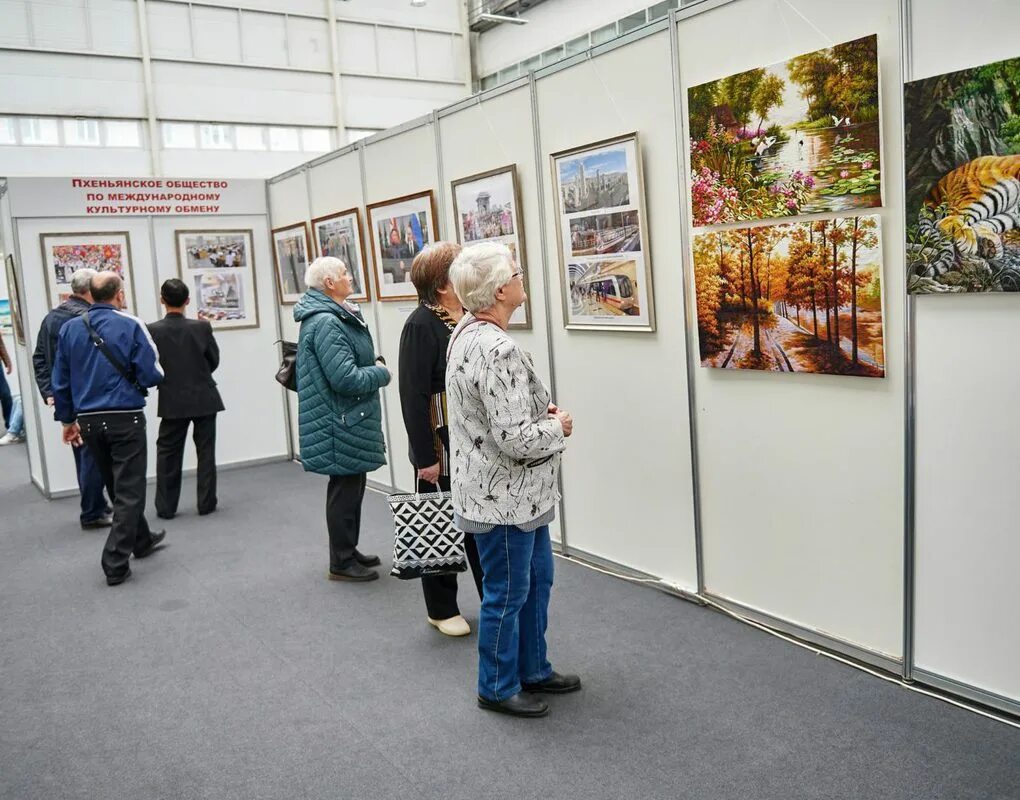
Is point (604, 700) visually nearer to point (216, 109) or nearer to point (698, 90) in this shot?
point (698, 90)

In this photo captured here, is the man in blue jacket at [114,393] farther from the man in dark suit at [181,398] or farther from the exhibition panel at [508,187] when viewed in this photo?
the exhibition panel at [508,187]

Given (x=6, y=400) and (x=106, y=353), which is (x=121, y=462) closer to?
(x=106, y=353)

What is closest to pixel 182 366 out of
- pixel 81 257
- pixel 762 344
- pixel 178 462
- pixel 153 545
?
pixel 178 462

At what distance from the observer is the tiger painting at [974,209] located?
8.59 ft

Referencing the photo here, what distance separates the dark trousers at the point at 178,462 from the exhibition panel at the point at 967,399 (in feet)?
16.1

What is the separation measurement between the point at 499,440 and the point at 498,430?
Answer: 34 mm

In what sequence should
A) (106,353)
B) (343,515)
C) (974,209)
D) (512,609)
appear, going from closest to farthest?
(974,209)
(512,609)
(343,515)
(106,353)

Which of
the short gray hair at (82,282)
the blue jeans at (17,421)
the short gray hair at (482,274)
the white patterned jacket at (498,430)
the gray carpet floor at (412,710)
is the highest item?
the short gray hair at (82,282)

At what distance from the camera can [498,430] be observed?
9.16 ft

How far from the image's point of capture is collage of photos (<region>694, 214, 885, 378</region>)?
314 centimetres

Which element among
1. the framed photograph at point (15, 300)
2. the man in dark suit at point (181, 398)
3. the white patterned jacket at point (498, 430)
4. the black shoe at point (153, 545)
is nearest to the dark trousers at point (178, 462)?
the man in dark suit at point (181, 398)

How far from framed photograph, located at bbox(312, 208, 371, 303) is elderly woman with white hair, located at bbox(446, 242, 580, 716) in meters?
3.83

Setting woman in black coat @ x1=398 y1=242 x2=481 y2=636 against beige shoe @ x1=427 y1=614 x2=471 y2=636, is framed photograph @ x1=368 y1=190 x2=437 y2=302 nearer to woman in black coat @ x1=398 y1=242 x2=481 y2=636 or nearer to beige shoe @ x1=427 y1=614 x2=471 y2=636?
woman in black coat @ x1=398 y1=242 x2=481 y2=636

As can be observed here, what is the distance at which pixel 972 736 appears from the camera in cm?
283
